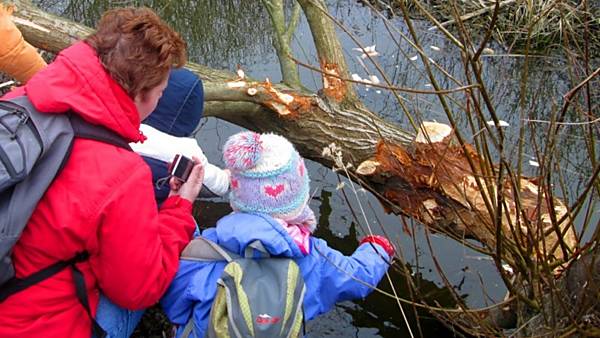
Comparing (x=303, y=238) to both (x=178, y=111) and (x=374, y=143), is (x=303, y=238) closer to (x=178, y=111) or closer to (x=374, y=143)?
(x=178, y=111)

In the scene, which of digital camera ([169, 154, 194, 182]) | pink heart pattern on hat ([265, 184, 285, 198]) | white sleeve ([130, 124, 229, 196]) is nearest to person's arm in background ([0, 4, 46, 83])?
white sleeve ([130, 124, 229, 196])

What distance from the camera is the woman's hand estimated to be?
2.14 m

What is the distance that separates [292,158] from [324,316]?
1.75m

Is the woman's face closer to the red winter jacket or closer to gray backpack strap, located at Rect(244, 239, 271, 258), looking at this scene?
the red winter jacket

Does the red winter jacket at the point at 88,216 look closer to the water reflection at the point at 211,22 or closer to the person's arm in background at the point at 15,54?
the person's arm in background at the point at 15,54

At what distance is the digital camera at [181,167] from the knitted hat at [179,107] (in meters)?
0.40

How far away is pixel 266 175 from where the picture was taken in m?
1.96

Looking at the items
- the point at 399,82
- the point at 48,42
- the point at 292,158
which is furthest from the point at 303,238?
the point at 399,82

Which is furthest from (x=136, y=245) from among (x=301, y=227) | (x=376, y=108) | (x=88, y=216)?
(x=376, y=108)

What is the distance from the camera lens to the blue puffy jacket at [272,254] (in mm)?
1928

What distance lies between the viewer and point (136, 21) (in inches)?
68.0

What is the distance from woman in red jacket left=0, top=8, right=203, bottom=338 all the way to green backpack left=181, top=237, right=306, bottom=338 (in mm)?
180

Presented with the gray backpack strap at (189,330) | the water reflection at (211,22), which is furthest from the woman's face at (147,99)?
the water reflection at (211,22)

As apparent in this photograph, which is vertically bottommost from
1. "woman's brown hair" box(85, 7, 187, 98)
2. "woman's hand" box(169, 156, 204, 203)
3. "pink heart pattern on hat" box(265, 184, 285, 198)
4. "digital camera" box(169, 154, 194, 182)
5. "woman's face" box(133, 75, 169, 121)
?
"woman's hand" box(169, 156, 204, 203)
